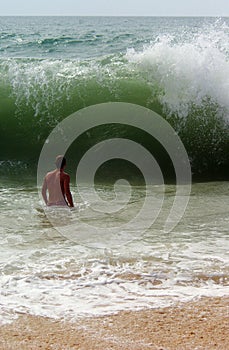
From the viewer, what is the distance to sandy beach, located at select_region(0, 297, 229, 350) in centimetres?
301

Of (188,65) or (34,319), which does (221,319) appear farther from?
(188,65)

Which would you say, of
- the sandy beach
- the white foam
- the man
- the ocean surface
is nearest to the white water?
the ocean surface

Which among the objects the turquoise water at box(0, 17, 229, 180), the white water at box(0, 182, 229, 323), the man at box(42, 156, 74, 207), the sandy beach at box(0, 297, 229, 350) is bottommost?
the sandy beach at box(0, 297, 229, 350)

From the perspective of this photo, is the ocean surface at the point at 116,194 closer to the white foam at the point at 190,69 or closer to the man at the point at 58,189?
the white foam at the point at 190,69

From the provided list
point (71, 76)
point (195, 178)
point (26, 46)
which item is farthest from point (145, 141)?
point (26, 46)

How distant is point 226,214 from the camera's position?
578 cm

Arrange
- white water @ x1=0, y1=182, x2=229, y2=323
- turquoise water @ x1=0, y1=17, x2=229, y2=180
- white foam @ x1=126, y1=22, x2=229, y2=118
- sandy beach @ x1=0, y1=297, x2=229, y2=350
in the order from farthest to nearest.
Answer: white foam @ x1=126, y1=22, x2=229, y2=118, turquoise water @ x1=0, y1=17, x2=229, y2=180, white water @ x1=0, y1=182, x2=229, y2=323, sandy beach @ x1=0, y1=297, x2=229, y2=350

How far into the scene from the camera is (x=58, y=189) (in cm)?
625

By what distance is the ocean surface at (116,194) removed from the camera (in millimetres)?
3826

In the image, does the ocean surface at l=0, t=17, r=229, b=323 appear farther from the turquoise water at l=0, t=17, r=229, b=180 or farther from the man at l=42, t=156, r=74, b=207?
the man at l=42, t=156, r=74, b=207

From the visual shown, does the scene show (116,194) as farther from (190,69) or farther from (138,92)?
(190,69)

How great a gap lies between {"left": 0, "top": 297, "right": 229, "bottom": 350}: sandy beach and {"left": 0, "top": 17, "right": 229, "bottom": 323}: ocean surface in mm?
133

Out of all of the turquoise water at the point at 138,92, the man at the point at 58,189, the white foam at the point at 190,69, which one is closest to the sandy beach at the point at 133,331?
the man at the point at 58,189

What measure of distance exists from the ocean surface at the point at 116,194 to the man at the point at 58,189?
14 cm
